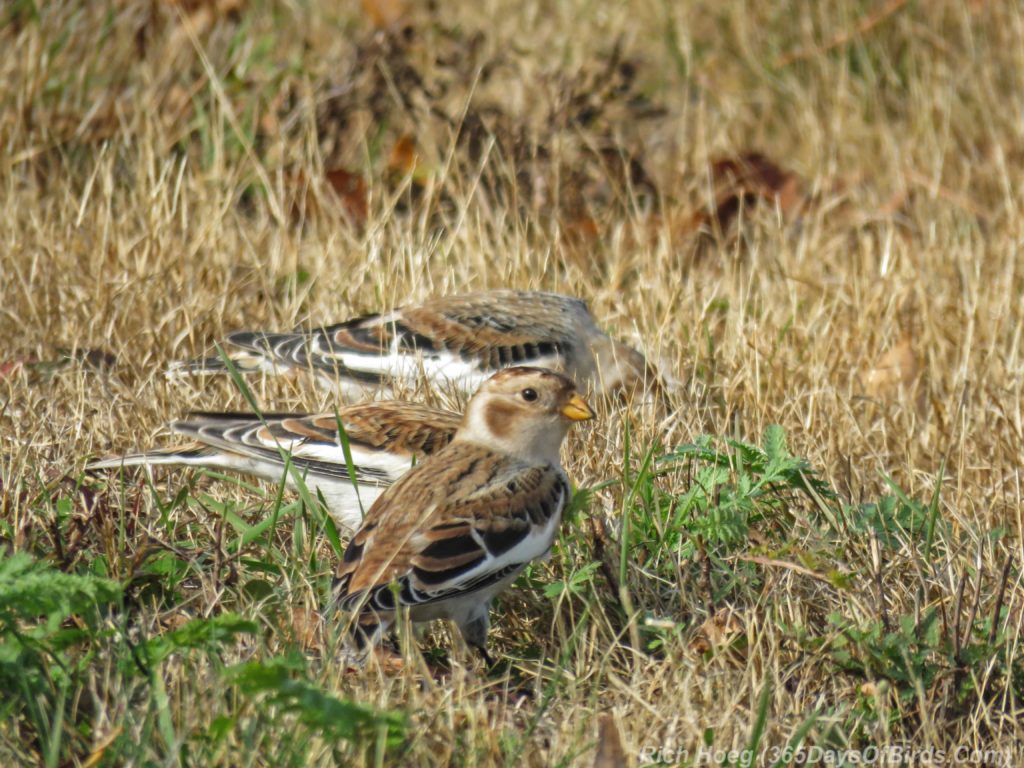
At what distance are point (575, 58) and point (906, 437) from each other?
3.88 meters

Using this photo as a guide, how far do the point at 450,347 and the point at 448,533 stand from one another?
6.33 feet

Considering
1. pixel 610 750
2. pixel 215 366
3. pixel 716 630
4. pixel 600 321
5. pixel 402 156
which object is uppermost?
pixel 402 156

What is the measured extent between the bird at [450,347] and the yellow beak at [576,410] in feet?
3.12

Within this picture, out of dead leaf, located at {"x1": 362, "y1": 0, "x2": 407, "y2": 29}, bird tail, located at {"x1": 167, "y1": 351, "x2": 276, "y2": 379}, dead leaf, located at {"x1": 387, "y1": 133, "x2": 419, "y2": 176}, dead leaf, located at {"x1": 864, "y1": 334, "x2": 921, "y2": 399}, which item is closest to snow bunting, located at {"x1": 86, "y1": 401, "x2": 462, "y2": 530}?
bird tail, located at {"x1": 167, "y1": 351, "x2": 276, "y2": 379}

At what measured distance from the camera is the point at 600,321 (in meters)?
6.16

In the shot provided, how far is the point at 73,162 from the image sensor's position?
696 cm

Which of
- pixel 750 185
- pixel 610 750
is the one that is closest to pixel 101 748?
pixel 610 750

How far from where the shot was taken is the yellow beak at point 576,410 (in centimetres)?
411

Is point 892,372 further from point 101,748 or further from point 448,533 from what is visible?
point 101,748

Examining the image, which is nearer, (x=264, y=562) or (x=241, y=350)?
(x=264, y=562)

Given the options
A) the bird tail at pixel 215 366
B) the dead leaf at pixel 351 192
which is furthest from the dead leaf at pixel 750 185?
the bird tail at pixel 215 366

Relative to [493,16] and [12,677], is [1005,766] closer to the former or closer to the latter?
[12,677]

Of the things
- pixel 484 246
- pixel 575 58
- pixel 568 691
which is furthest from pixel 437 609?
pixel 575 58

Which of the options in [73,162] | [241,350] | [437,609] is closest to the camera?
[437,609]
